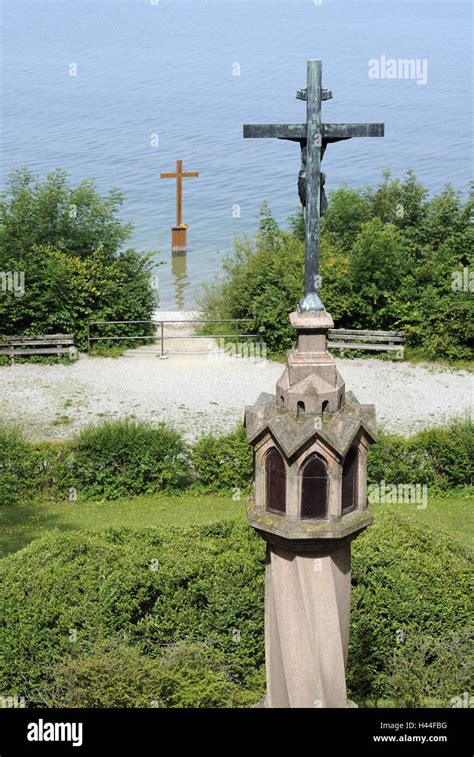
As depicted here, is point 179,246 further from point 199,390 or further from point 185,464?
point 185,464

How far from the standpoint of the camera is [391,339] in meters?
30.1

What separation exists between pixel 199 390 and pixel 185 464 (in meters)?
5.33

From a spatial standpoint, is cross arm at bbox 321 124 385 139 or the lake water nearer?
cross arm at bbox 321 124 385 139

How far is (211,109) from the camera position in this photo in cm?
7894

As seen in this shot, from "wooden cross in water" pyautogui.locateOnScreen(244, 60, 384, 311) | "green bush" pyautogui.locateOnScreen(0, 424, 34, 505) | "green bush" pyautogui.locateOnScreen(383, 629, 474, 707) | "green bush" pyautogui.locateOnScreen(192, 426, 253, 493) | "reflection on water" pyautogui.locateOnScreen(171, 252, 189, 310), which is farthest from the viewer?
"reflection on water" pyautogui.locateOnScreen(171, 252, 189, 310)

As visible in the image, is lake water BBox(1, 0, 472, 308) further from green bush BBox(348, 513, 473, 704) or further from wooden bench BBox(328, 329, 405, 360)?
green bush BBox(348, 513, 473, 704)

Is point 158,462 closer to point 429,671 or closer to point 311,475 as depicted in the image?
point 429,671

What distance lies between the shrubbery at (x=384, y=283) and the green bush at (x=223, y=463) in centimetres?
783

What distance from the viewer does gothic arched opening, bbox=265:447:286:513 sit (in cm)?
1084

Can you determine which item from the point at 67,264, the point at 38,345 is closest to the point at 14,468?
the point at 38,345

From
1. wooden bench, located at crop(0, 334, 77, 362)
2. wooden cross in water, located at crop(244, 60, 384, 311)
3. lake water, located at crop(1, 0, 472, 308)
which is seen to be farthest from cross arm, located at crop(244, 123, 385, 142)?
lake water, located at crop(1, 0, 472, 308)

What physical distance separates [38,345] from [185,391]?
460cm

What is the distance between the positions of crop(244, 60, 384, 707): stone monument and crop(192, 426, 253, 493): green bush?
36.8 feet
